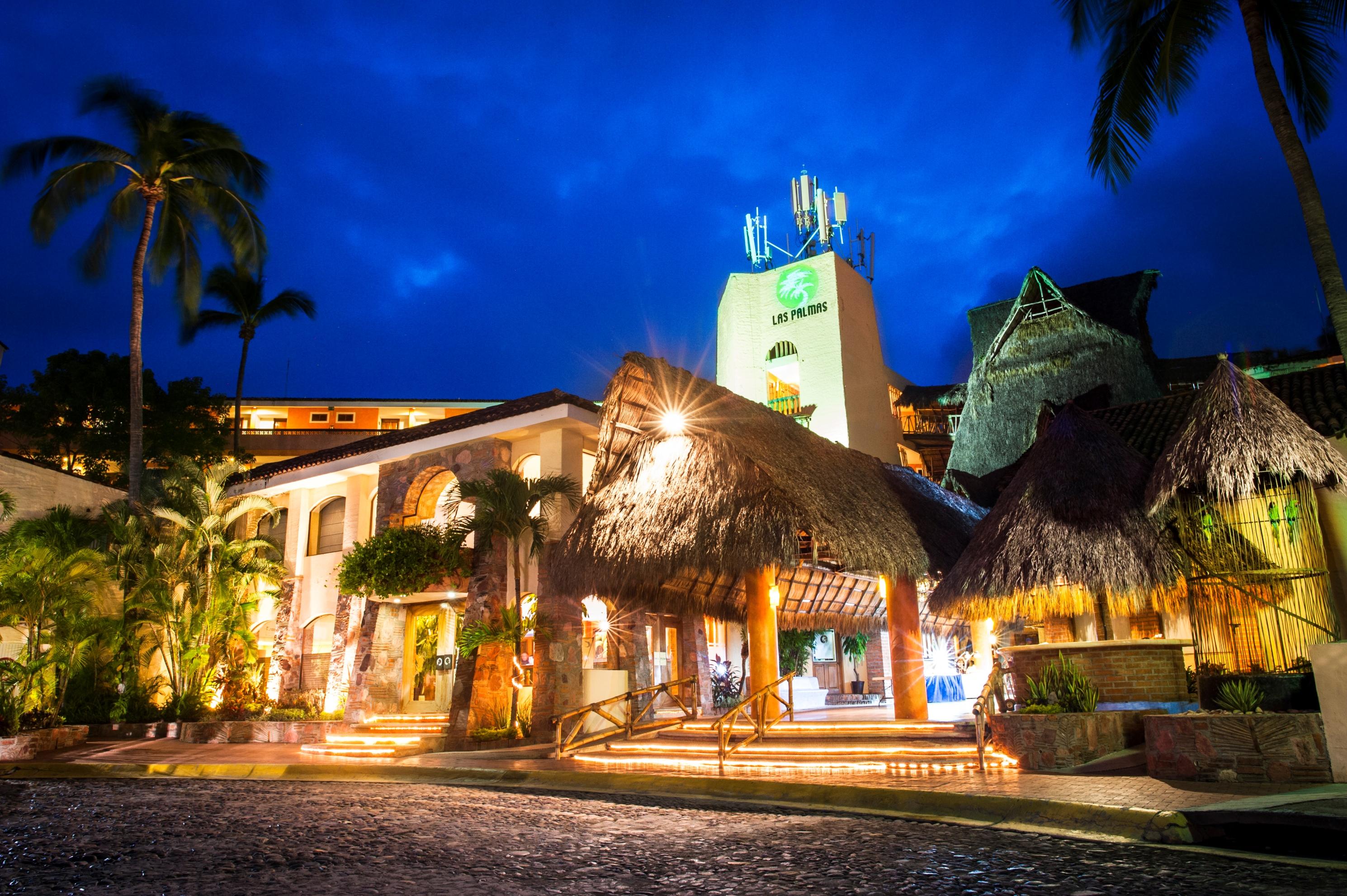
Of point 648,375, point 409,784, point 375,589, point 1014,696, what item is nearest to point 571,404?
point 648,375

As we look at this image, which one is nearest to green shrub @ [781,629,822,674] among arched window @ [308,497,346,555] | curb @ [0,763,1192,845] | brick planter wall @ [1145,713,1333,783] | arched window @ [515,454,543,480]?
arched window @ [515,454,543,480]

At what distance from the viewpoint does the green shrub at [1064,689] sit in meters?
9.12

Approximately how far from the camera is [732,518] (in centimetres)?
1198

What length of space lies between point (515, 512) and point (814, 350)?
17.6 m

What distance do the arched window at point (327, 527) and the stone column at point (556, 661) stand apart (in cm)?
776

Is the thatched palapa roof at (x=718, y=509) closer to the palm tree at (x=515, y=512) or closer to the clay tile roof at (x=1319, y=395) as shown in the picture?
the palm tree at (x=515, y=512)

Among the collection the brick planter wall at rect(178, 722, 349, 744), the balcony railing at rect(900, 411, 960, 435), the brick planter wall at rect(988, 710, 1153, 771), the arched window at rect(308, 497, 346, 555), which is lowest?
the brick planter wall at rect(178, 722, 349, 744)

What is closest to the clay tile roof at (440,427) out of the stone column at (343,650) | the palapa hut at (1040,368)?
the stone column at (343,650)

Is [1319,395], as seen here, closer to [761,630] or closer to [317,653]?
[761,630]

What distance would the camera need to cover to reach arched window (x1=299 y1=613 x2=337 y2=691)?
66.3 ft

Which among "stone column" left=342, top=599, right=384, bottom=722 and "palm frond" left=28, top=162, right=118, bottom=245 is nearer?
"stone column" left=342, top=599, right=384, bottom=722

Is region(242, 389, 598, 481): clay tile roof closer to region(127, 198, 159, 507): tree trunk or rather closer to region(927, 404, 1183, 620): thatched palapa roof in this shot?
region(127, 198, 159, 507): tree trunk

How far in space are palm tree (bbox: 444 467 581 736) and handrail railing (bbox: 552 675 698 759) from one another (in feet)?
5.56

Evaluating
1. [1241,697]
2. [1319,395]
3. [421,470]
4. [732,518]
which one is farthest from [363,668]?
[1319,395]
